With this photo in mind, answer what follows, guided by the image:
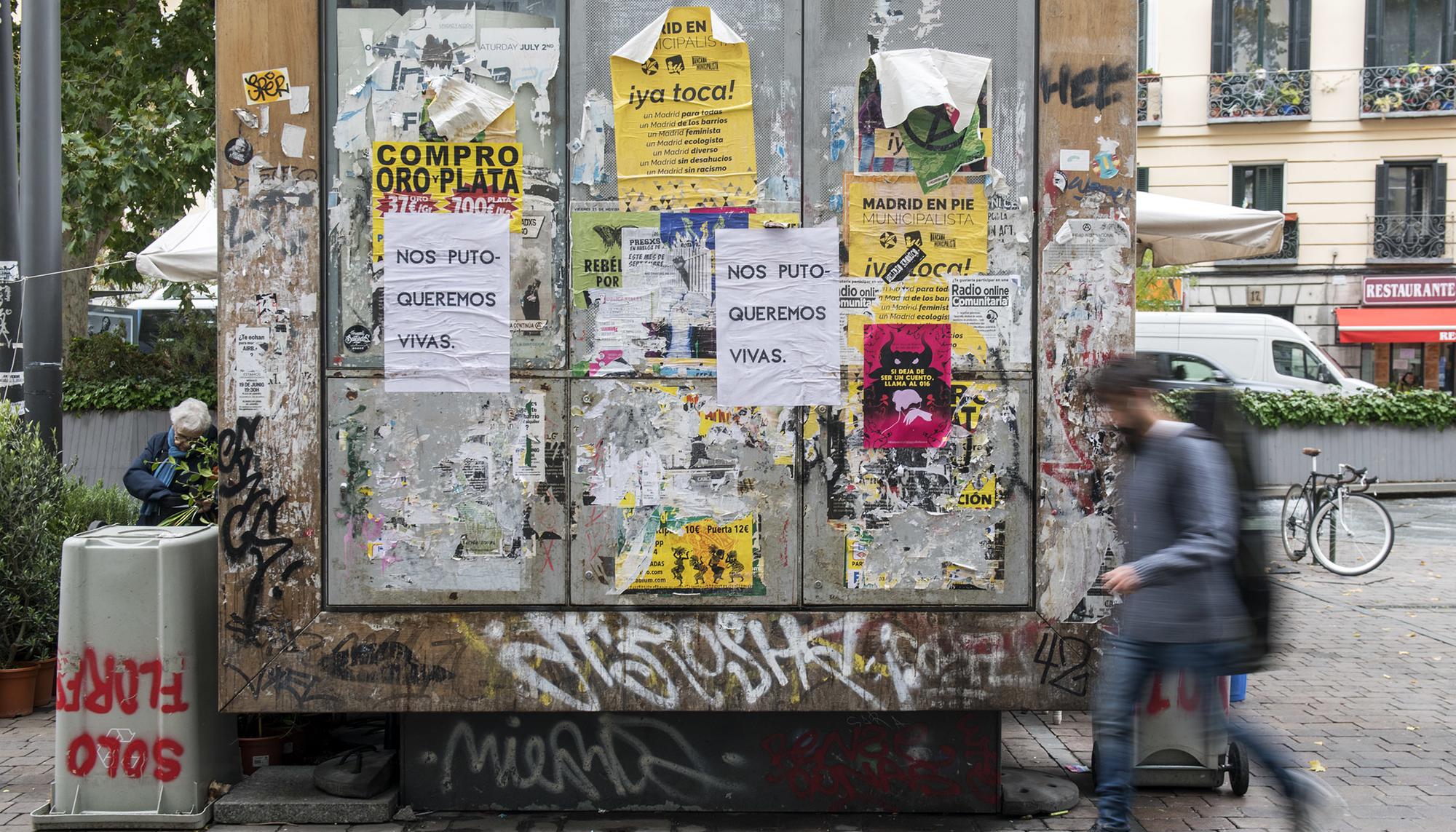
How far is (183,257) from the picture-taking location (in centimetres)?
764

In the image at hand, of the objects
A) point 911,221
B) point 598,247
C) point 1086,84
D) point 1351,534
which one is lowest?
point 1351,534

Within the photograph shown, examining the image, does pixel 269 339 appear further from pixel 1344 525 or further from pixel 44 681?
pixel 1344 525

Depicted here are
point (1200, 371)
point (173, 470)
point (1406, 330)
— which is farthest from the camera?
point (1406, 330)

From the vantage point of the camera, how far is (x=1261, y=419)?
57.7 ft

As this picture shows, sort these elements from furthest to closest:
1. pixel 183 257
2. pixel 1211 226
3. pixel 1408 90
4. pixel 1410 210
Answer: pixel 1410 210 → pixel 1408 90 → pixel 183 257 → pixel 1211 226

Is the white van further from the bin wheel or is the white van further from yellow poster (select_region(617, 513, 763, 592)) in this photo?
yellow poster (select_region(617, 513, 763, 592))

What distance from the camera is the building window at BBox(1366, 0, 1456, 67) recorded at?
2684 centimetres

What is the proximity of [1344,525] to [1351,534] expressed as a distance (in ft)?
0.36

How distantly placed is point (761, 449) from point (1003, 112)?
1.63 m

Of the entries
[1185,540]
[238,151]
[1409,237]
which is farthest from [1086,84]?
[1409,237]

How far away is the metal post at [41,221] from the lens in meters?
7.10

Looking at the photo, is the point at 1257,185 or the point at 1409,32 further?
the point at 1257,185

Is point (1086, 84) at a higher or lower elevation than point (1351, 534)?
higher

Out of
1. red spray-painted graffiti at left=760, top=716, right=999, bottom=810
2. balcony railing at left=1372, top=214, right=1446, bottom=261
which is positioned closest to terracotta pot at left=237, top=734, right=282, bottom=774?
red spray-painted graffiti at left=760, top=716, right=999, bottom=810
